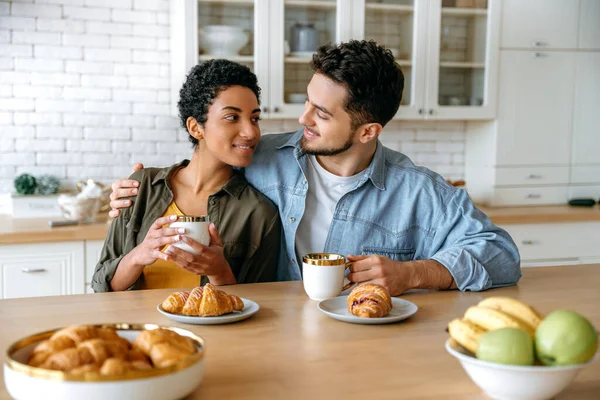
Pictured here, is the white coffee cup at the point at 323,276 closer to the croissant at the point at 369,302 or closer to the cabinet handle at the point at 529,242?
the croissant at the point at 369,302

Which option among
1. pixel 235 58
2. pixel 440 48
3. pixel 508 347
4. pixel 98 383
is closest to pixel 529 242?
pixel 440 48

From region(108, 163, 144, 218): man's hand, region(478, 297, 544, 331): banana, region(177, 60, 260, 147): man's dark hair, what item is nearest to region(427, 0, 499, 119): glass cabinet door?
region(177, 60, 260, 147): man's dark hair

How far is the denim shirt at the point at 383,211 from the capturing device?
2.19 m

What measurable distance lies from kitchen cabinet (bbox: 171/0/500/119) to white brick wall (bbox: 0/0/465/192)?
0.18 meters

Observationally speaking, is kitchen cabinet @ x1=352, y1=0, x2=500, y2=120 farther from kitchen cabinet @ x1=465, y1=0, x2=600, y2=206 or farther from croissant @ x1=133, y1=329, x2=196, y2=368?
croissant @ x1=133, y1=329, x2=196, y2=368

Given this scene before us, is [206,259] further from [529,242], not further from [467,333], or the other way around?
[529,242]

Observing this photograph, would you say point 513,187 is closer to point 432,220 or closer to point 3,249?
point 432,220

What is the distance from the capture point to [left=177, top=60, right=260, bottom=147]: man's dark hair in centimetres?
227

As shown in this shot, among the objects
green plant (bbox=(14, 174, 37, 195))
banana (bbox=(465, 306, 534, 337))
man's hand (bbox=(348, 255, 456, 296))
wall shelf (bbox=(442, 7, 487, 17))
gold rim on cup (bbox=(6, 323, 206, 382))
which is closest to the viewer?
gold rim on cup (bbox=(6, 323, 206, 382))

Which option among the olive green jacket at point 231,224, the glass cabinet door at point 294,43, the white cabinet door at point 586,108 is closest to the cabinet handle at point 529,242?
the white cabinet door at point 586,108

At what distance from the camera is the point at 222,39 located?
3756mm

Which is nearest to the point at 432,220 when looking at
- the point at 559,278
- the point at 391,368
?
the point at 559,278

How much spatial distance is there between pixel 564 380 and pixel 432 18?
326 centimetres

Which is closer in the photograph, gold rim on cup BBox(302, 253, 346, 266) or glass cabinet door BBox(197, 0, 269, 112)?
gold rim on cup BBox(302, 253, 346, 266)
